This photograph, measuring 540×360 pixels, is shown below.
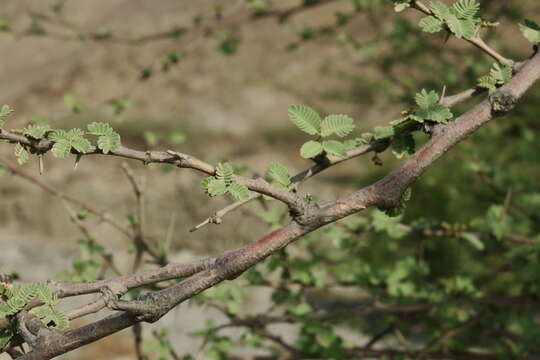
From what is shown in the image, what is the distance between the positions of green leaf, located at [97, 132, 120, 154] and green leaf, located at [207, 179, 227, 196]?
0.12 m

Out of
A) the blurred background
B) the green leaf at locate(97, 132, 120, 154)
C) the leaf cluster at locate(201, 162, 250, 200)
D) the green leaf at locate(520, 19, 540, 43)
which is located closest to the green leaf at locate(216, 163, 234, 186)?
the leaf cluster at locate(201, 162, 250, 200)

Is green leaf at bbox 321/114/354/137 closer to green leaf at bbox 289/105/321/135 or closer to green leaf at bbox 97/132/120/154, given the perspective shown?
green leaf at bbox 289/105/321/135

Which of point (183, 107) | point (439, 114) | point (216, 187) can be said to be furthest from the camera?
point (183, 107)

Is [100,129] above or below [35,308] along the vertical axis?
above

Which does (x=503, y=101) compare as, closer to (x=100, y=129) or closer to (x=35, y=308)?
(x=100, y=129)

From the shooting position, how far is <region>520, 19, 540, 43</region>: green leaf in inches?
35.2

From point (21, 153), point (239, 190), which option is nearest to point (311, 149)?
point (239, 190)

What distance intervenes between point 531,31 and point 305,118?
0.35 metres

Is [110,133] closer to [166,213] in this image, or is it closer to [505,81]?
[505,81]

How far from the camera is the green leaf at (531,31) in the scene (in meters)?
0.89

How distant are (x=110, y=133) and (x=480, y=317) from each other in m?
1.23

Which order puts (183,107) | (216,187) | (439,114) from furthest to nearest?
(183,107)
(439,114)
(216,187)

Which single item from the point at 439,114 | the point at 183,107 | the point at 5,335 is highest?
the point at 183,107

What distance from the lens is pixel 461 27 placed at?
85 centimetres
